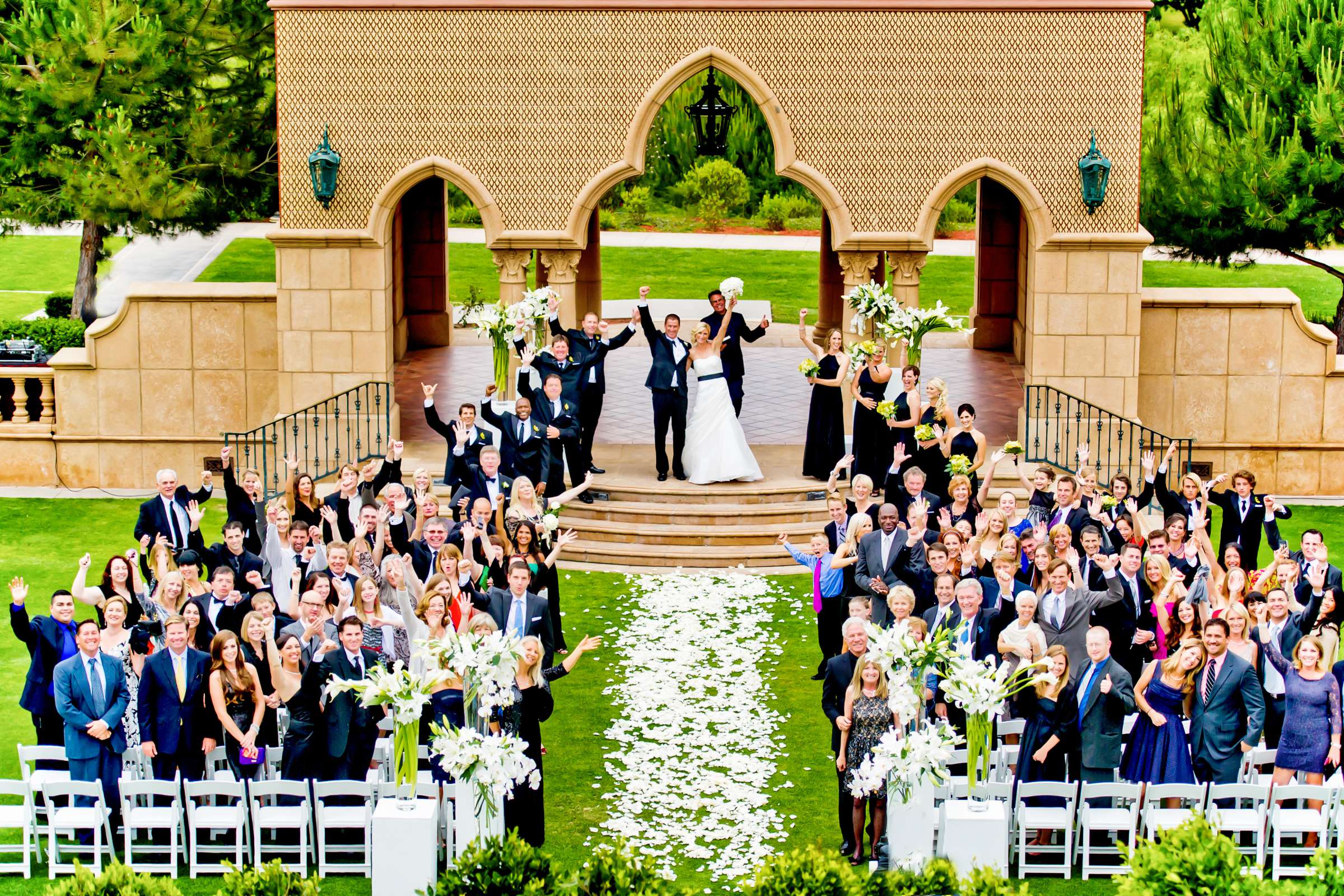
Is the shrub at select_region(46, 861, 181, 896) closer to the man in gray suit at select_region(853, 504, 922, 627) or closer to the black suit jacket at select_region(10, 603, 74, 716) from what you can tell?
the black suit jacket at select_region(10, 603, 74, 716)

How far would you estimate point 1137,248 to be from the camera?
2261 cm

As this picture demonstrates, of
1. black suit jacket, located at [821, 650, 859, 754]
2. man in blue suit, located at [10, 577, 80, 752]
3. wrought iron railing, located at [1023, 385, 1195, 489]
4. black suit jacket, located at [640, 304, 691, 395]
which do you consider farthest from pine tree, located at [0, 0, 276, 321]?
black suit jacket, located at [821, 650, 859, 754]

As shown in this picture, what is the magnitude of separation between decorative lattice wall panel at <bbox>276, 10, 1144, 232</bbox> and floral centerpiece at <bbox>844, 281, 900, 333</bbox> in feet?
4.60

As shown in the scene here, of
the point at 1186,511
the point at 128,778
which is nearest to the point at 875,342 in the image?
the point at 1186,511

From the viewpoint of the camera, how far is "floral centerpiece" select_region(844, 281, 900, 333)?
21547 mm

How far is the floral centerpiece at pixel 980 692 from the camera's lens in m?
12.8

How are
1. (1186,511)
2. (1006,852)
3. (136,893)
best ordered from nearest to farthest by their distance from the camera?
(136,893)
(1006,852)
(1186,511)

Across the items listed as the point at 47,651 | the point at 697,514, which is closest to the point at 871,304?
the point at 697,514

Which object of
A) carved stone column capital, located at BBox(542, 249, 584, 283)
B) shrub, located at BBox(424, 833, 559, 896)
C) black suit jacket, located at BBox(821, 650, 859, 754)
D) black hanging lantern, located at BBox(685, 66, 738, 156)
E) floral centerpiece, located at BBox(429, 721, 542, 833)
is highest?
black hanging lantern, located at BBox(685, 66, 738, 156)

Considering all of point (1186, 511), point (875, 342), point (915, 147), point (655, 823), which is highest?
point (915, 147)

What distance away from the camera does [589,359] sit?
834 inches

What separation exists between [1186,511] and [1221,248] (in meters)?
10.3

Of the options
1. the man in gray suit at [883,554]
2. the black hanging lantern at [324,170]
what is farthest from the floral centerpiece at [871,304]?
the black hanging lantern at [324,170]

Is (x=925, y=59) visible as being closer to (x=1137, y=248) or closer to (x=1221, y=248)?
(x=1137, y=248)
